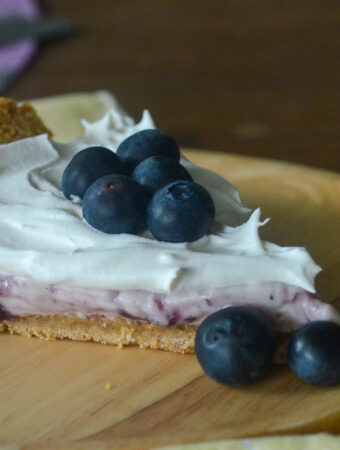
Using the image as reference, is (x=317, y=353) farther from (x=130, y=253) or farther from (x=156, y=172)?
(x=156, y=172)

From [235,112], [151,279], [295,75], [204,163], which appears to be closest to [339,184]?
[204,163]

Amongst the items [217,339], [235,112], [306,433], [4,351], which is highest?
[217,339]

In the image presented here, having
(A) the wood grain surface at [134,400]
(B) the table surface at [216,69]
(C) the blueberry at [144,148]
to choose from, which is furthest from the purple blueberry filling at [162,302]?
(B) the table surface at [216,69]

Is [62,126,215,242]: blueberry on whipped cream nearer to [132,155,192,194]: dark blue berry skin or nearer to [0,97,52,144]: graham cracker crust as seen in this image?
[132,155,192,194]: dark blue berry skin

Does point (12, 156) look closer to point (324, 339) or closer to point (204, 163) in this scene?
point (204, 163)

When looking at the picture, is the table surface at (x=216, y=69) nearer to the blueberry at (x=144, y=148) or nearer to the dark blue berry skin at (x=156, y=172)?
the blueberry at (x=144, y=148)

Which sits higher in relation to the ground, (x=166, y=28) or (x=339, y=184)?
(x=339, y=184)
